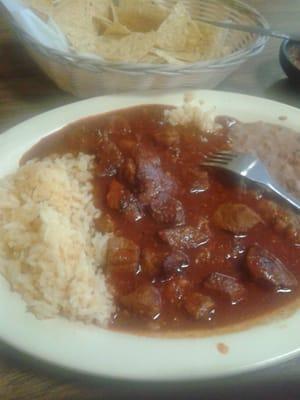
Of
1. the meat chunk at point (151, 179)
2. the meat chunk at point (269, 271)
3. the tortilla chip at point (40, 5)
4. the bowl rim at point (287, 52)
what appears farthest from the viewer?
the bowl rim at point (287, 52)

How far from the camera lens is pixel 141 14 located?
115 inches

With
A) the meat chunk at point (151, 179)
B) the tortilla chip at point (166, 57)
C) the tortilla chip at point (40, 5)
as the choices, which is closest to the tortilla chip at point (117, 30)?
the tortilla chip at point (166, 57)

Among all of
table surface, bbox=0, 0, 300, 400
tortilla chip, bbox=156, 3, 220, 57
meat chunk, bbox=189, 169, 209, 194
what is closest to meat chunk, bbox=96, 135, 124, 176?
meat chunk, bbox=189, 169, 209, 194

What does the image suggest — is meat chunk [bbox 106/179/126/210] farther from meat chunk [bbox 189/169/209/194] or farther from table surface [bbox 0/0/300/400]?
table surface [bbox 0/0/300/400]

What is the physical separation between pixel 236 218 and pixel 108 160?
660mm

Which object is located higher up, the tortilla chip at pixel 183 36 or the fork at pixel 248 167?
the tortilla chip at pixel 183 36

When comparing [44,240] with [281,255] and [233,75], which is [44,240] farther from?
[233,75]

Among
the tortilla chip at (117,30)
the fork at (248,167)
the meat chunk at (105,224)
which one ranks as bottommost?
the meat chunk at (105,224)

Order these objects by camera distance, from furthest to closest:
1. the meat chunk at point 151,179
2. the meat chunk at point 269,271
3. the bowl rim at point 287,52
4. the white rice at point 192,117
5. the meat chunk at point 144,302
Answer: the bowl rim at point 287,52 < the white rice at point 192,117 < the meat chunk at point 151,179 < the meat chunk at point 269,271 < the meat chunk at point 144,302

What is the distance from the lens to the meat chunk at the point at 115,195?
201cm

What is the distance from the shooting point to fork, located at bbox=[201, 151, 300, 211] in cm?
211

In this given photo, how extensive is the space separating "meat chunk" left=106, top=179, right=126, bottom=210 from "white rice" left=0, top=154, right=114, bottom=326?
72mm

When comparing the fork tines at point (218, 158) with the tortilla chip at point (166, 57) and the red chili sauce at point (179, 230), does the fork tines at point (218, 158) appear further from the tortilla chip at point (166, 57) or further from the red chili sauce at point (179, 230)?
the tortilla chip at point (166, 57)

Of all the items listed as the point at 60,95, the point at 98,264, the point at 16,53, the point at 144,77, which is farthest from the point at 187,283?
the point at 16,53
